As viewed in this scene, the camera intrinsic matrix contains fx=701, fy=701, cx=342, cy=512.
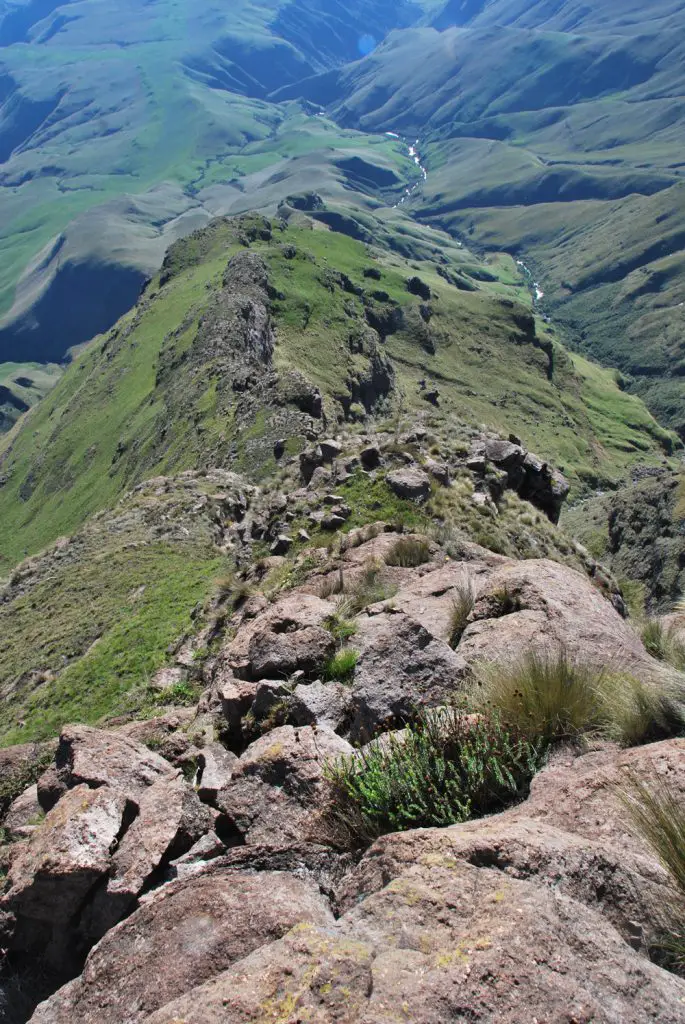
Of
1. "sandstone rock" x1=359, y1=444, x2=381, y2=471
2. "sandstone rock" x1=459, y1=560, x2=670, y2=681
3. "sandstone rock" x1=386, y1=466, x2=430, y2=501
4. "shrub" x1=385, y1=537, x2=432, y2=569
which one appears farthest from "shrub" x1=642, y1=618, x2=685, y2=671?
"sandstone rock" x1=359, y1=444, x2=381, y2=471

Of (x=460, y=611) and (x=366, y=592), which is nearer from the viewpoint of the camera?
(x=460, y=611)

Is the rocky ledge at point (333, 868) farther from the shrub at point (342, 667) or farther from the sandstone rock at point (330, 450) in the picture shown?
the sandstone rock at point (330, 450)

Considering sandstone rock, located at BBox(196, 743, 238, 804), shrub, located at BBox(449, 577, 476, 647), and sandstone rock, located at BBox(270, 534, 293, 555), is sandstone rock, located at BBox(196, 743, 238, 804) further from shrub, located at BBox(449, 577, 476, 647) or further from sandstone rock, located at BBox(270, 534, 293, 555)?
sandstone rock, located at BBox(270, 534, 293, 555)

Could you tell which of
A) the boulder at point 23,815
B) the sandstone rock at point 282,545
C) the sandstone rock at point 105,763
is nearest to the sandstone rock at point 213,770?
the sandstone rock at point 105,763

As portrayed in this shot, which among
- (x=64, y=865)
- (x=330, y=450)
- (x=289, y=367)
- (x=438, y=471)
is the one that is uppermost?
(x=289, y=367)

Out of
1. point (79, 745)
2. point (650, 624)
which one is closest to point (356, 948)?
point (79, 745)

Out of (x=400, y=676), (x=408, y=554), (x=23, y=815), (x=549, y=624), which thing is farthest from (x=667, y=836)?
(x=408, y=554)

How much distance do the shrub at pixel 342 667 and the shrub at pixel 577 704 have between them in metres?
2.74

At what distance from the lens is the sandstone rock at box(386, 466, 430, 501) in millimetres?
20641

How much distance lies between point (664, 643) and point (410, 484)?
36.9 feet

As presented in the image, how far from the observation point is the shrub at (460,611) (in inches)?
402

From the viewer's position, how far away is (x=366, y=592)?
13.0 metres

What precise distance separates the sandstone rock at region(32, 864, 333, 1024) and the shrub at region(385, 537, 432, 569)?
947cm

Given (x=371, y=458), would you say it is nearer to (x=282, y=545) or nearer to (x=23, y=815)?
(x=282, y=545)
